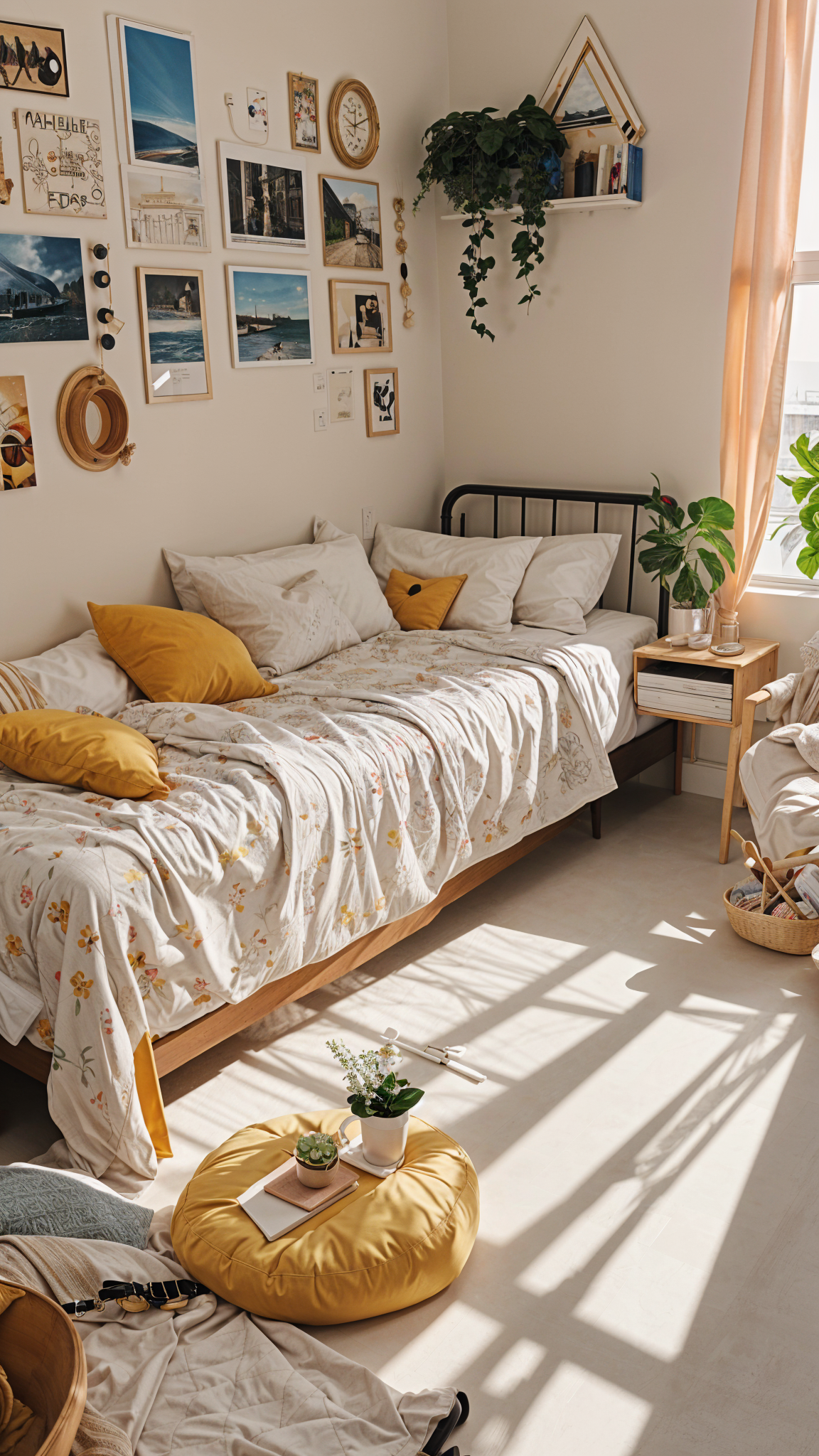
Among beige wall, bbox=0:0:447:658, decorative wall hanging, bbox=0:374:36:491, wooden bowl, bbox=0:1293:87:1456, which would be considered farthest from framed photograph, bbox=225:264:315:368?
wooden bowl, bbox=0:1293:87:1456

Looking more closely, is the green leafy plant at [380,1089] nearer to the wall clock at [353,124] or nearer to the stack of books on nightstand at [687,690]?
the stack of books on nightstand at [687,690]

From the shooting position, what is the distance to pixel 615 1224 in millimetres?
2057

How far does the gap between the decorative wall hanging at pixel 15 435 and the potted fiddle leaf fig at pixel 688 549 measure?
1944mm

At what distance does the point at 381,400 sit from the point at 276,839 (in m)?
2.33

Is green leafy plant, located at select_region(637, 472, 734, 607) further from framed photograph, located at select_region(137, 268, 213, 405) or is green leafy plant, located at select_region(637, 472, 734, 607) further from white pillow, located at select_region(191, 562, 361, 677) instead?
framed photograph, located at select_region(137, 268, 213, 405)

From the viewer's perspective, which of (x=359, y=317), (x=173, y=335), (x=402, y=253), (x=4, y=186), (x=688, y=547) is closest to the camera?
(x=4, y=186)

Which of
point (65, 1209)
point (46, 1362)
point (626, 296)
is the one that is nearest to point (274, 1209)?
point (65, 1209)

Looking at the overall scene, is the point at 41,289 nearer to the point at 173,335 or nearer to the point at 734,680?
the point at 173,335

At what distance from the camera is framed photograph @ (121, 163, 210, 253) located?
322cm

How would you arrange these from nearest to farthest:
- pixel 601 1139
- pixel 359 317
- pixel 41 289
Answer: pixel 601 1139, pixel 41 289, pixel 359 317

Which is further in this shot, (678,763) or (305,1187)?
(678,763)

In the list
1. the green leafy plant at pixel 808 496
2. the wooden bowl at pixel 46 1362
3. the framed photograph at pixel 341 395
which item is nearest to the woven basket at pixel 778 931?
the green leafy plant at pixel 808 496

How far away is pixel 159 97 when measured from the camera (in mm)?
3258

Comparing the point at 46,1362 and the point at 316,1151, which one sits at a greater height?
the point at 46,1362
